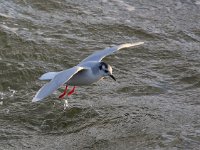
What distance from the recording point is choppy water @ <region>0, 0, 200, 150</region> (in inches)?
382

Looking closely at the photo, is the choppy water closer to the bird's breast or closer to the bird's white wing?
the bird's breast

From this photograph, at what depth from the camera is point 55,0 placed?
16.1 metres

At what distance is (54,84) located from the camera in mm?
9086

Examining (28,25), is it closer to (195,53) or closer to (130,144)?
(195,53)

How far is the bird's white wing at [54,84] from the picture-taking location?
28.9 feet

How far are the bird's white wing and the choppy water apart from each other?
2.90ft

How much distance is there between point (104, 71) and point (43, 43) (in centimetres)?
366

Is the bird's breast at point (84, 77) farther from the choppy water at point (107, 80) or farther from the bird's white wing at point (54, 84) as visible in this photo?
the choppy water at point (107, 80)

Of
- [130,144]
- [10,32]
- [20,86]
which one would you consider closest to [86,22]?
[10,32]

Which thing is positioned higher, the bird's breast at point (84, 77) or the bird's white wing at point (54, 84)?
the bird's white wing at point (54, 84)

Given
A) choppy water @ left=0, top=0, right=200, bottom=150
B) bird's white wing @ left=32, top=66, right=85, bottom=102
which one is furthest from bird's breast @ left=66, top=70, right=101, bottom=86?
choppy water @ left=0, top=0, right=200, bottom=150

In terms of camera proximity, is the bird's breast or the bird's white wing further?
the bird's breast

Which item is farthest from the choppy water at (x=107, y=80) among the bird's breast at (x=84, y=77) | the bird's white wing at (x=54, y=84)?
the bird's white wing at (x=54, y=84)

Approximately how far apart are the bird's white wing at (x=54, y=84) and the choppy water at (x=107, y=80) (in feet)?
2.90
